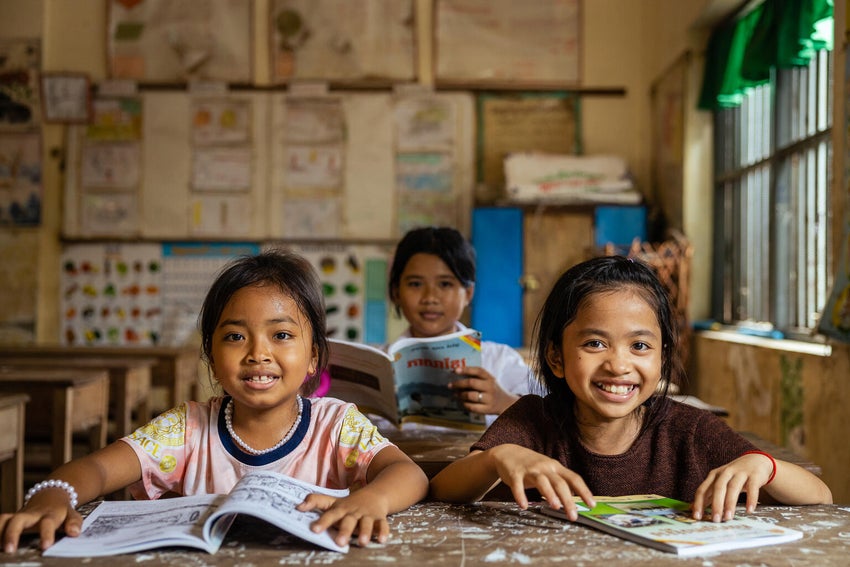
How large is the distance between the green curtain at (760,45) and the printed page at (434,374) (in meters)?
2.18

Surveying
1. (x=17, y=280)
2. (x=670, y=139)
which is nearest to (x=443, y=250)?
(x=670, y=139)

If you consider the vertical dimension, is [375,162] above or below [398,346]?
above

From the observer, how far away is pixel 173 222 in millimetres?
5652

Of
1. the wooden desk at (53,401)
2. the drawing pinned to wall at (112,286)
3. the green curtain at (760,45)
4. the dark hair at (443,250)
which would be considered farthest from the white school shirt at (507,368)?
the drawing pinned to wall at (112,286)

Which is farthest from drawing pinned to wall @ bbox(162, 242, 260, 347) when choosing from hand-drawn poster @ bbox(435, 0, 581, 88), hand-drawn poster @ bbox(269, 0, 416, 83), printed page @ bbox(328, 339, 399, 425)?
printed page @ bbox(328, 339, 399, 425)

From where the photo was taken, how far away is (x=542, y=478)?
3.61ft

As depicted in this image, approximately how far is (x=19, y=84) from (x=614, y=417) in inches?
221

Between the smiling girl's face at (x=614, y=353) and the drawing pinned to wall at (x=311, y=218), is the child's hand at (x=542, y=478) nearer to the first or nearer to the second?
the smiling girl's face at (x=614, y=353)

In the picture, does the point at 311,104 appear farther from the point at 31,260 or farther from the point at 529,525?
the point at 529,525

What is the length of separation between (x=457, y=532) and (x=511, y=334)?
4.30 meters

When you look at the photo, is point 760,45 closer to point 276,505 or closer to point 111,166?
point 276,505

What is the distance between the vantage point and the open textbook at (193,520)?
36.2 inches

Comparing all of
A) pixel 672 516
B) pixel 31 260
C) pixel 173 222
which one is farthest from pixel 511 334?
pixel 672 516

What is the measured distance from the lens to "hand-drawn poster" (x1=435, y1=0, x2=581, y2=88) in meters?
5.65
